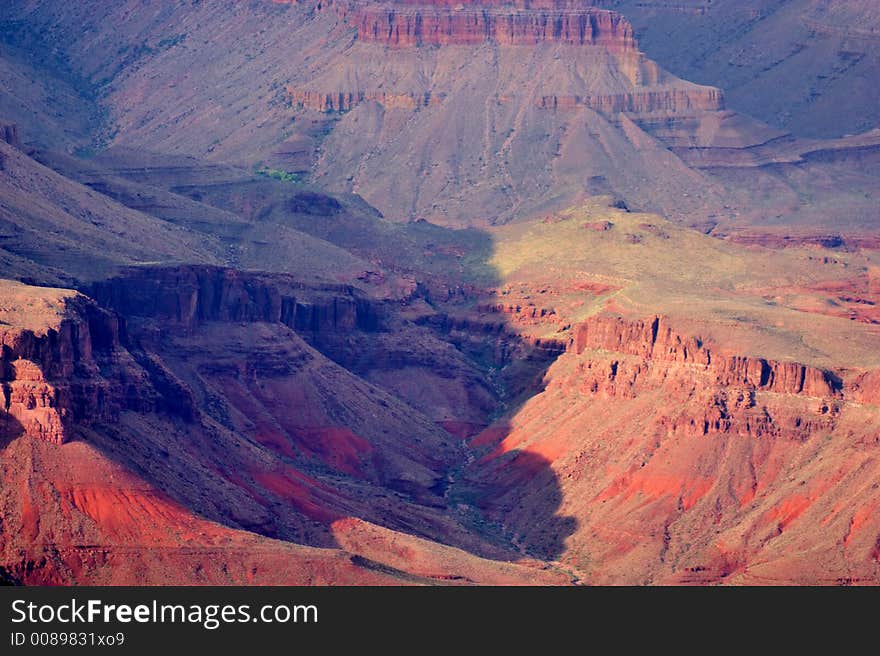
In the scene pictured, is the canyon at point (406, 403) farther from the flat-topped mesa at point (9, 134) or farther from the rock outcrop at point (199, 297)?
the flat-topped mesa at point (9, 134)

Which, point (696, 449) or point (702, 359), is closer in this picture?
point (696, 449)

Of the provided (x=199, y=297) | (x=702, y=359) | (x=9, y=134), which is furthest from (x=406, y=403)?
(x=9, y=134)

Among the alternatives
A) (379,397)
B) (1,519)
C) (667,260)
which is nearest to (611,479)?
(379,397)

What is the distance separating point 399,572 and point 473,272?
7517 cm

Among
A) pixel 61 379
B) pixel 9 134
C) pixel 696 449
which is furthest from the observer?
pixel 9 134

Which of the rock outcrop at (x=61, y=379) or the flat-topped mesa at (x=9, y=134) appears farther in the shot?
the flat-topped mesa at (x=9, y=134)

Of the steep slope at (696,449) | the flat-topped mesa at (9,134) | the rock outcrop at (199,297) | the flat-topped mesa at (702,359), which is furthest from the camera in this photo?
the flat-topped mesa at (9,134)

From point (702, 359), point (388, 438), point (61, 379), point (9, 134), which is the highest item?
point (9, 134)

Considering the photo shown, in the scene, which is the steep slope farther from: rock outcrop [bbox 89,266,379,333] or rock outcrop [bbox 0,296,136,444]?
rock outcrop [bbox 0,296,136,444]

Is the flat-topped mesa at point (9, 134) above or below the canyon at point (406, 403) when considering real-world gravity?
above

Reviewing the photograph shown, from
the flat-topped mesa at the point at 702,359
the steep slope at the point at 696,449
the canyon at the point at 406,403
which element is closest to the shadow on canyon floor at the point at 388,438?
the canyon at the point at 406,403

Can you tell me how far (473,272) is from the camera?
190 m

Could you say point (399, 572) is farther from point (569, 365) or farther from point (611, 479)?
point (569, 365)

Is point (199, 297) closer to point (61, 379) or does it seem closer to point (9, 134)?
point (9, 134)
